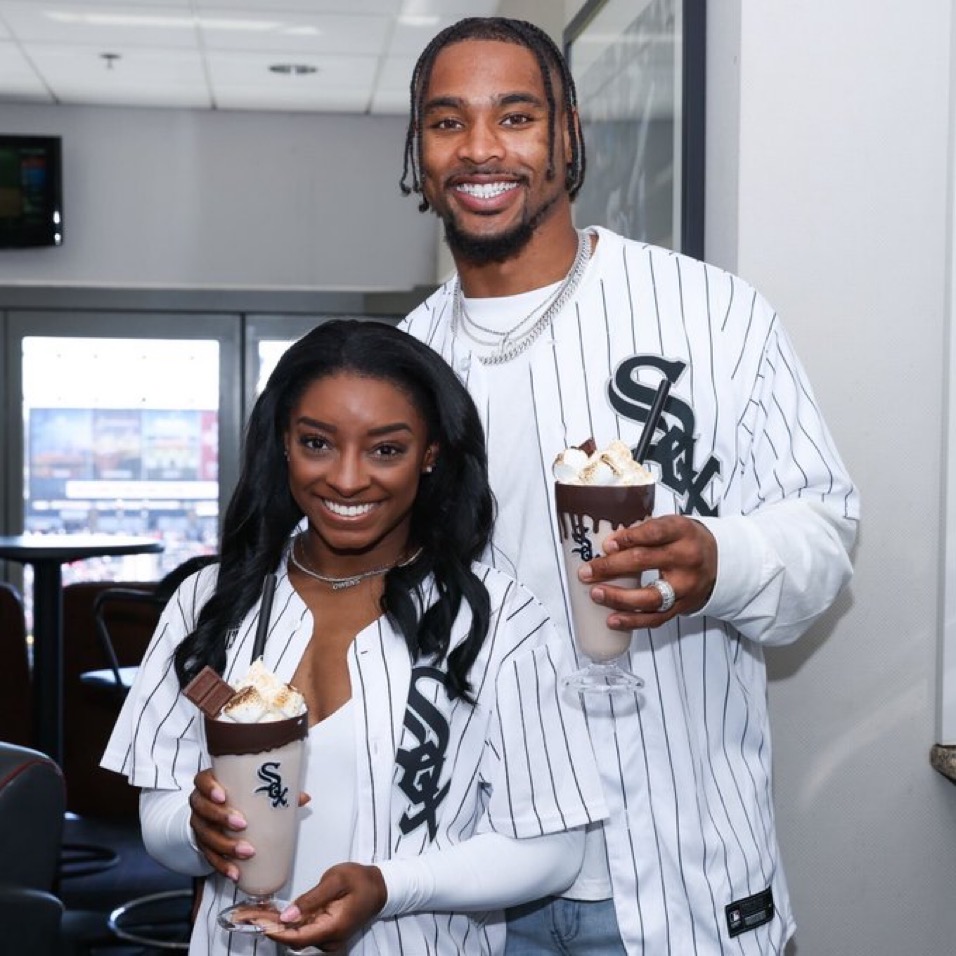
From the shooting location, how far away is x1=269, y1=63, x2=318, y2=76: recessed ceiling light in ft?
20.5

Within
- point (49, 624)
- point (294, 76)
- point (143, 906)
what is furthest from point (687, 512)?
point (294, 76)

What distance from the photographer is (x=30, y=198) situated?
22.5ft

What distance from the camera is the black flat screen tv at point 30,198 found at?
22.6 ft

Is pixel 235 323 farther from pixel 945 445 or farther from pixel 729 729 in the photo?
pixel 729 729

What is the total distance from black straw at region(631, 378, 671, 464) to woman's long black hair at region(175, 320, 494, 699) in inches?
7.9

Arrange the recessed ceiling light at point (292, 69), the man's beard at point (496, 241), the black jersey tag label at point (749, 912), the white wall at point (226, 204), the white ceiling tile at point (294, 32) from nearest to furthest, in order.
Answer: the black jersey tag label at point (749, 912)
the man's beard at point (496, 241)
the white ceiling tile at point (294, 32)
the recessed ceiling light at point (292, 69)
the white wall at point (226, 204)

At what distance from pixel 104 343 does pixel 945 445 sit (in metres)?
5.86

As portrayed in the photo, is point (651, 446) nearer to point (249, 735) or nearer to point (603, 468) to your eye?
point (603, 468)

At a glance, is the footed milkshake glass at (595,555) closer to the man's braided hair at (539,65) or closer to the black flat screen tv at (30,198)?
the man's braided hair at (539,65)

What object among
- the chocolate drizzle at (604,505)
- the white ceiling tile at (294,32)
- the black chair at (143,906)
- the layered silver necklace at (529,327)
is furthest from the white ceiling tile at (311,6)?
the chocolate drizzle at (604,505)

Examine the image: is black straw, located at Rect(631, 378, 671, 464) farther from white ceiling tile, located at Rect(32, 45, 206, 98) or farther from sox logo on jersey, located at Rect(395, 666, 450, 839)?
white ceiling tile, located at Rect(32, 45, 206, 98)

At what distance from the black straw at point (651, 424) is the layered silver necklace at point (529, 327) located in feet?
0.56

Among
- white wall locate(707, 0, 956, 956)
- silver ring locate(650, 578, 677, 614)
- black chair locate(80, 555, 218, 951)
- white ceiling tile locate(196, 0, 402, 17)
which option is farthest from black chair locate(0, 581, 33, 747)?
silver ring locate(650, 578, 677, 614)

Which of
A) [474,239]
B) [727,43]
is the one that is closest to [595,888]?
[474,239]
